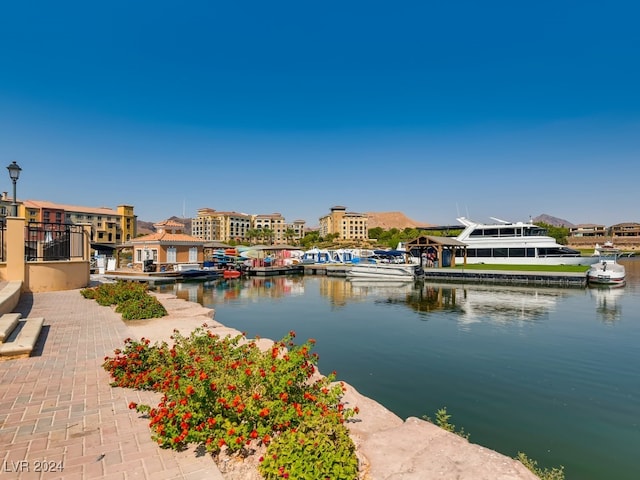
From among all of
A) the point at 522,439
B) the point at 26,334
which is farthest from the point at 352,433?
the point at 26,334

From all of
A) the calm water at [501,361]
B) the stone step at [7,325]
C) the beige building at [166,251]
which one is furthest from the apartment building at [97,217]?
the stone step at [7,325]

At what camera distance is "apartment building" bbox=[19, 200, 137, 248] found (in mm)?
93438

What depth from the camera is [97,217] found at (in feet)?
352

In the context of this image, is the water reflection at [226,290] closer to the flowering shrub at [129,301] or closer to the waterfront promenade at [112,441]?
the flowering shrub at [129,301]

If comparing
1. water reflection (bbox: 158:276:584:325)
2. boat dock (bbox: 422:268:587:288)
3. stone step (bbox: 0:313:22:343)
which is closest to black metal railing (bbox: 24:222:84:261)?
water reflection (bbox: 158:276:584:325)

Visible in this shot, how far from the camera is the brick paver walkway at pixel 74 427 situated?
3.81 m

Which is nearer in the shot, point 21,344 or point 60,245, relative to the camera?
point 21,344

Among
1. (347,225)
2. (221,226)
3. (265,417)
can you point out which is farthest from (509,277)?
(221,226)

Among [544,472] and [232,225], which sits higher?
[232,225]

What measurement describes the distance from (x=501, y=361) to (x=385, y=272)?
29.4 m

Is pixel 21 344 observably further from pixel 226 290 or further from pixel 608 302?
pixel 608 302

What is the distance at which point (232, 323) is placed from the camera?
62.2ft

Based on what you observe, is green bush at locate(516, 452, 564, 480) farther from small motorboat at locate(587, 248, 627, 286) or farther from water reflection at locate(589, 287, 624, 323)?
small motorboat at locate(587, 248, 627, 286)

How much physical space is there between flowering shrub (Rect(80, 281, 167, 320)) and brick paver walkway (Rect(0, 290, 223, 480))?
408 cm
